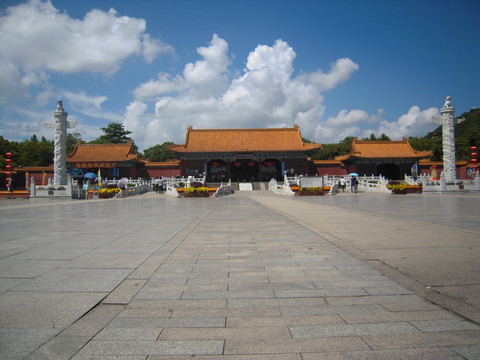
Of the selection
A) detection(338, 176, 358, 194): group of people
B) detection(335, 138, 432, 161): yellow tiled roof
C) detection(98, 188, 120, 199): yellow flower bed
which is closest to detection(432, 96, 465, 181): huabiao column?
detection(335, 138, 432, 161): yellow tiled roof

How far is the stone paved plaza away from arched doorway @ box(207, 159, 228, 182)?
30.5 meters

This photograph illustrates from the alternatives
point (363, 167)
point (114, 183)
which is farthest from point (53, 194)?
point (363, 167)

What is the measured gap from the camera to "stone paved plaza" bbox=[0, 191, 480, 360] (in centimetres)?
236

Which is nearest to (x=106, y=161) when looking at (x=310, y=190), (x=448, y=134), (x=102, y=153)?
(x=102, y=153)

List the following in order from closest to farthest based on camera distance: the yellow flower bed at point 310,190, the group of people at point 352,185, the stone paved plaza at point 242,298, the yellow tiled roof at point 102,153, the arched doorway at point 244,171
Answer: the stone paved plaza at point 242,298
the yellow flower bed at point 310,190
the group of people at point 352,185
the yellow tiled roof at point 102,153
the arched doorway at point 244,171

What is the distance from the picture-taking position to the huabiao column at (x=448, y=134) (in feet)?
89.1

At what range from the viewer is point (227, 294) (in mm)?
3400

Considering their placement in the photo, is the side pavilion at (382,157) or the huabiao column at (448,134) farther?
the side pavilion at (382,157)

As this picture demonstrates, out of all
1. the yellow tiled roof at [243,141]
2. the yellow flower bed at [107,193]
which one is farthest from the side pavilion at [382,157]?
the yellow flower bed at [107,193]

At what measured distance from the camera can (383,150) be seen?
3675 centimetres

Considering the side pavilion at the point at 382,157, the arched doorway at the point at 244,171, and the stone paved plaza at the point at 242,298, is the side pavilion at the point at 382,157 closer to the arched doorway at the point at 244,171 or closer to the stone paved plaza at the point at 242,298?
the arched doorway at the point at 244,171

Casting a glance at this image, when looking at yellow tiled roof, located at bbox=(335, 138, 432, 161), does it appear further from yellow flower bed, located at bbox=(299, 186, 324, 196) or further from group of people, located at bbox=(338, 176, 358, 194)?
yellow flower bed, located at bbox=(299, 186, 324, 196)

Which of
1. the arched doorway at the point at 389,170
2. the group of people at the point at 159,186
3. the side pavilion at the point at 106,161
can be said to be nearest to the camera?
the group of people at the point at 159,186

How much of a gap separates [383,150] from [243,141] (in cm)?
1620
